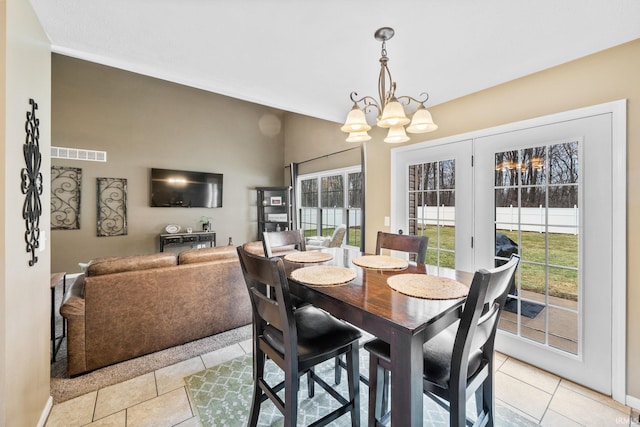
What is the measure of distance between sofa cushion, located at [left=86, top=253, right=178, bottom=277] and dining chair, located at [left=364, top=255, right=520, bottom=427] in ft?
6.25

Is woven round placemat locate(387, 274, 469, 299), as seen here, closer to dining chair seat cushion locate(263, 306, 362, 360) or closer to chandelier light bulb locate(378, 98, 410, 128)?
dining chair seat cushion locate(263, 306, 362, 360)

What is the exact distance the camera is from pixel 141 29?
1770 mm

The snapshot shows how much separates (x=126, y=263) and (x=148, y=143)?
4.11 meters

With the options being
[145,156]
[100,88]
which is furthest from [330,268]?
[100,88]

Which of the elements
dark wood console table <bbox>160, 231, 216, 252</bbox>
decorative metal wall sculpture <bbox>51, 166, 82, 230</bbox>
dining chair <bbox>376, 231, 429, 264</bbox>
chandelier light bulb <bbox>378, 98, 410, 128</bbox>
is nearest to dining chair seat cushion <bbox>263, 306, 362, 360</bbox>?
dining chair <bbox>376, 231, 429, 264</bbox>

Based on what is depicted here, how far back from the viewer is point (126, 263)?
217cm

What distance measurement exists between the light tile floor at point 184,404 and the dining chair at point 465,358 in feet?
2.38

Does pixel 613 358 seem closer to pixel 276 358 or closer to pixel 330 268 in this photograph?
pixel 330 268

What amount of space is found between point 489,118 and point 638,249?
143 centimetres

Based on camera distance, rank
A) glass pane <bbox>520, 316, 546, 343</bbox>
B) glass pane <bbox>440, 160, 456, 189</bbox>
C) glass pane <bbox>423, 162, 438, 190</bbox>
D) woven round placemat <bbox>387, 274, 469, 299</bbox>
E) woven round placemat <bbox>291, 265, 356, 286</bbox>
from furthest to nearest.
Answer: glass pane <bbox>423, 162, 438, 190</bbox> → glass pane <bbox>440, 160, 456, 189</bbox> → glass pane <bbox>520, 316, 546, 343</bbox> → woven round placemat <bbox>291, 265, 356, 286</bbox> → woven round placemat <bbox>387, 274, 469, 299</bbox>

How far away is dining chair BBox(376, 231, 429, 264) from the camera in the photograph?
209cm

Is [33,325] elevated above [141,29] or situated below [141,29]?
below

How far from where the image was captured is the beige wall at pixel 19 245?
1.15 metres

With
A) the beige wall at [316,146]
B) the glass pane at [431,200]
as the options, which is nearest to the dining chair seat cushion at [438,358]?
the glass pane at [431,200]
